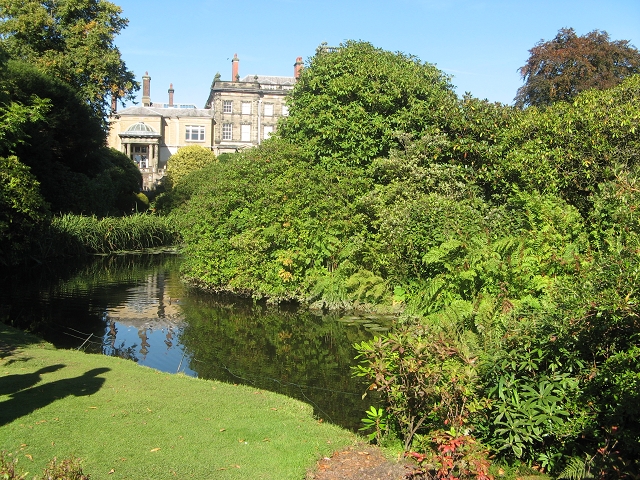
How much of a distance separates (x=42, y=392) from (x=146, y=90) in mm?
82578

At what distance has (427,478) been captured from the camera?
5.63 metres

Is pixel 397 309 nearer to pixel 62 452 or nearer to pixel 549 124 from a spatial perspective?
pixel 549 124

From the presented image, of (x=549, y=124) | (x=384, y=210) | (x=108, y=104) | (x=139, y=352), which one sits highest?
(x=108, y=104)

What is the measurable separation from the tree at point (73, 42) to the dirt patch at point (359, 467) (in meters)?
35.3

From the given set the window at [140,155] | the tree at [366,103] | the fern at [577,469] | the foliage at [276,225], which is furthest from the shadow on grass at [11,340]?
the window at [140,155]

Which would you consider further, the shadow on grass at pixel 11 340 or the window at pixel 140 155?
the window at pixel 140 155

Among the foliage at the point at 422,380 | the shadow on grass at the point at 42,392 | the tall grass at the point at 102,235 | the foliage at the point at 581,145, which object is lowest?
the shadow on grass at the point at 42,392

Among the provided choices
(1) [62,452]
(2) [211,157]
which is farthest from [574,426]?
(2) [211,157]

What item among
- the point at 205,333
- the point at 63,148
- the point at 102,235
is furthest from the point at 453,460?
the point at 63,148

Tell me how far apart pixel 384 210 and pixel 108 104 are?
2972 cm

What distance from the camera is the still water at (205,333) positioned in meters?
11.2

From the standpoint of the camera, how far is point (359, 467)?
640cm

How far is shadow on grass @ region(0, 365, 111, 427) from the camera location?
7.15 meters

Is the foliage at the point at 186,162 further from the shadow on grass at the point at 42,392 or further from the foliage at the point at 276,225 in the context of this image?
the shadow on grass at the point at 42,392
